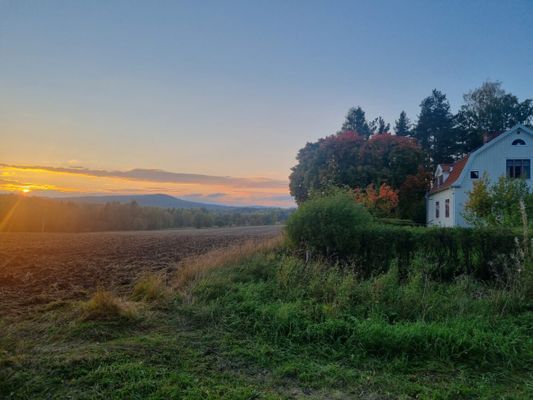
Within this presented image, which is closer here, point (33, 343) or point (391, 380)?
point (391, 380)

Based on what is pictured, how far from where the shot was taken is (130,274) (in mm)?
9828

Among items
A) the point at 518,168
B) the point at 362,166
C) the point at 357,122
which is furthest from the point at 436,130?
the point at 362,166

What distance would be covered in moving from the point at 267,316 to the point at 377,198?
55.3 ft

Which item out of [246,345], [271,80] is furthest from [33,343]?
[271,80]

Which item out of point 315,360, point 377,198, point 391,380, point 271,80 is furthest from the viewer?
point 377,198

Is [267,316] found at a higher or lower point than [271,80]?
lower

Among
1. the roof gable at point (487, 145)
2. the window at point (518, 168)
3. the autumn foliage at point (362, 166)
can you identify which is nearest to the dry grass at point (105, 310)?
the autumn foliage at point (362, 166)

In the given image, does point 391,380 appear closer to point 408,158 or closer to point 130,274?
point 130,274

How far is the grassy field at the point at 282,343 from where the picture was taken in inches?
143

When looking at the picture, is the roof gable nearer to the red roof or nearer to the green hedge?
→ the red roof

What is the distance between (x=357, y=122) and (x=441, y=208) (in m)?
25.8

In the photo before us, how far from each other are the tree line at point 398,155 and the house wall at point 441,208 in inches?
34.2

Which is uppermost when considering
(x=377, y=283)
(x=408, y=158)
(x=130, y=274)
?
(x=408, y=158)

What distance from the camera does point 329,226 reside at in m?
9.16
